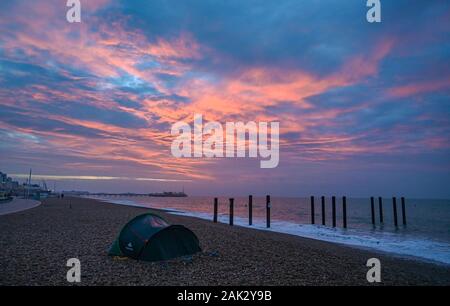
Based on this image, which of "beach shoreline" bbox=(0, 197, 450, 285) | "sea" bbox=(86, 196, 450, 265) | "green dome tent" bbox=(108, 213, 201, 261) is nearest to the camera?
"beach shoreline" bbox=(0, 197, 450, 285)

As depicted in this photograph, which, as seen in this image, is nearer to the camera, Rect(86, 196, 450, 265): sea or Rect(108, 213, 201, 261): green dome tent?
Rect(108, 213, 201, 261): green dome tent

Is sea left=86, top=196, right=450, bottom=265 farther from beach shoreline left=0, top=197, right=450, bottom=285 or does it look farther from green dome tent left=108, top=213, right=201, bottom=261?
green dome tent left=108, top=213, right=201, bottom=261

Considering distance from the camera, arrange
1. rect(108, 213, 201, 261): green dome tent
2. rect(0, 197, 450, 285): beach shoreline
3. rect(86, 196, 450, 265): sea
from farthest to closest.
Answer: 1. rect(86, 196, 450, 265): sea
2. rect(108, 213, 201, 261): green dome tent
3. rect(0, 197, 450, 285): beach shoreline

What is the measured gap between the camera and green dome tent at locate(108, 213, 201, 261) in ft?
31.3

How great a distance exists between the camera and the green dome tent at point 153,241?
9.55 metres

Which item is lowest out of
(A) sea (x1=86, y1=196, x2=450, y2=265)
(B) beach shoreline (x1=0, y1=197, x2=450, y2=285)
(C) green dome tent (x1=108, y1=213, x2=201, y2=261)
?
(A) sea (x1=86, y1=196, x2=450, y2=265)

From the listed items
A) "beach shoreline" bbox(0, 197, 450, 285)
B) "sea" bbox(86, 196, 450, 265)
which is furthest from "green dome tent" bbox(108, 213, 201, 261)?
"sea" bbox(86, 196, 450, 265)

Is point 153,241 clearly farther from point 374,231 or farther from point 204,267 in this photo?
point 374,231
